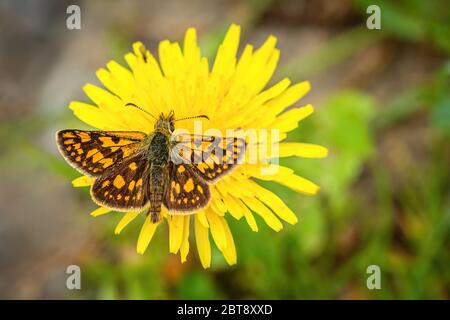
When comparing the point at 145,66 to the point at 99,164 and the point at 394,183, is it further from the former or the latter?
the point at 394,183

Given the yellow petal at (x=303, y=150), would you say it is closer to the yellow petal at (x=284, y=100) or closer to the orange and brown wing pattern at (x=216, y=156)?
the yellow petal at (x=284, y=100)

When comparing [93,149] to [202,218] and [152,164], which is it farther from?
[202,218]

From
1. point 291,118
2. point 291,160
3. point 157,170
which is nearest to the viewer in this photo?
point 157,170

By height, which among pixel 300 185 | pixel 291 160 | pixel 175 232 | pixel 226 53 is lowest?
pixel 175 232

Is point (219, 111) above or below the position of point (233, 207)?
above

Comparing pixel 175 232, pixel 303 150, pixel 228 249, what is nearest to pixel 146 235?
pixel 175 232

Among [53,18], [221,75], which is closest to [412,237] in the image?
[221,75]

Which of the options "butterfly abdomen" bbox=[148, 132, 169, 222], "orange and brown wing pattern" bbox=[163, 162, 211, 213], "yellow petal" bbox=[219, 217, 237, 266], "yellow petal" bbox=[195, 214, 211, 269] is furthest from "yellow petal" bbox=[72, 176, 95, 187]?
"yellow petal" bbox=[219, 217, 237, 266]
